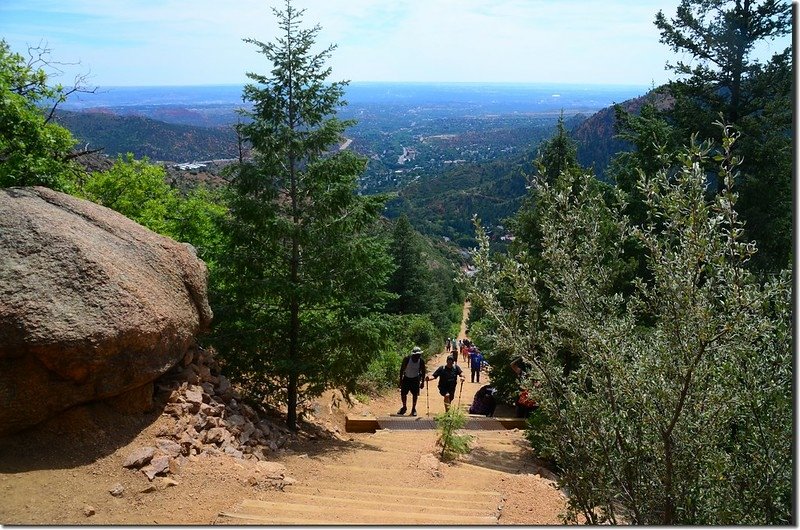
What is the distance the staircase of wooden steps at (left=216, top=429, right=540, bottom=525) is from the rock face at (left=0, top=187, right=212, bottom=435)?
7.53 feet

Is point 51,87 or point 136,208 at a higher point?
point 51,87

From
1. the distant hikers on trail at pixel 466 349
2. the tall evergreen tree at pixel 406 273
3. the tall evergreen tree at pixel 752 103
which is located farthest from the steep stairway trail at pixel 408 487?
the tall evergreen tree at pixel 406 273

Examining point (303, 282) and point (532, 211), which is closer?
point (303, 282)

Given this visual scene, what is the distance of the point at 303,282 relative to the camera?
977 cm

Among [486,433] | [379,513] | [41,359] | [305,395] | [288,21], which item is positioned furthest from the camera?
[486,433]

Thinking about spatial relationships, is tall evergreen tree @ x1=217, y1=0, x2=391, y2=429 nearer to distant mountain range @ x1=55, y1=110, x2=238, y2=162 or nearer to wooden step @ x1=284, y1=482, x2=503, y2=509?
wooden step @ x1=284, y1=482, x2=503, y2=509

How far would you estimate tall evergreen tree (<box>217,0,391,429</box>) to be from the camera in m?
9.57

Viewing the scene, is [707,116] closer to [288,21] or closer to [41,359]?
[288,21]

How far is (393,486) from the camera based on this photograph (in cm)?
757

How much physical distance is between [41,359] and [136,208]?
1002 cm

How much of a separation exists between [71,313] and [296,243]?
381 centimetres

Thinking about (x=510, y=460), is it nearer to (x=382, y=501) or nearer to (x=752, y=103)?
(x=382, y=501)

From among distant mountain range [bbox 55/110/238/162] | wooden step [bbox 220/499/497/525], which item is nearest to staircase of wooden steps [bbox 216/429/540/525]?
wooden step [bbox 220/499/497/525]

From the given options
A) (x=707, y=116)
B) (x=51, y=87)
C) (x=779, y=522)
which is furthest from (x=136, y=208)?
(x=779, y=522)
